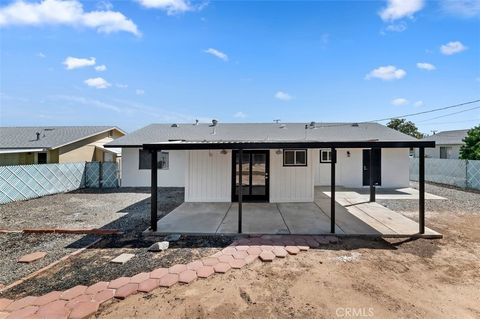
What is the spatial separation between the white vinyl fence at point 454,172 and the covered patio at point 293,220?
8170 mm

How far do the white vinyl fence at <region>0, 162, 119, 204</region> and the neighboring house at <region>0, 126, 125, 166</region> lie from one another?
11.0 ft

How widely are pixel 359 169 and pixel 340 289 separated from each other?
Result: 37.6 ft

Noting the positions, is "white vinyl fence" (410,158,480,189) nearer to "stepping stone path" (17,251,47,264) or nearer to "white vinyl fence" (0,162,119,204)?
"stepping stone path" (17,251,47,264)

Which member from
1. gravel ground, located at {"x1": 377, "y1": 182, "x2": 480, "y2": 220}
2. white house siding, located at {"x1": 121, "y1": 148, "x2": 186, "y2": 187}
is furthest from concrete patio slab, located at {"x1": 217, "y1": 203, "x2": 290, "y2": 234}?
white house siding, located at {"x1": 121, "y1": 148, "x2": 186, "y2": 187}

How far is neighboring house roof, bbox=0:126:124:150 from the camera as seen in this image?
15.8 m

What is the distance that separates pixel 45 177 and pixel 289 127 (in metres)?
13.8

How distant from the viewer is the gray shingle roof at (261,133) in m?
13.9

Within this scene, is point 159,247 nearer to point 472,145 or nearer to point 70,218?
point 70,218

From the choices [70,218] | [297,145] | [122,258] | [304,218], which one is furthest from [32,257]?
[304,218]

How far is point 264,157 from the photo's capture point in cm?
972

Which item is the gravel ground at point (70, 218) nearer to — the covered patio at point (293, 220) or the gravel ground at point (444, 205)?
the covered patio at point (293, 220)

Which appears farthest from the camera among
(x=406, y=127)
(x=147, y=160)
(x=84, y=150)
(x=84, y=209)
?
(x=406, y=127)

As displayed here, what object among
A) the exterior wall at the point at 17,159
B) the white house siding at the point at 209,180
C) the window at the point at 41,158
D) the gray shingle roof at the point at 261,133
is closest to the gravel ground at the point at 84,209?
the white house siding at the point at 209,180

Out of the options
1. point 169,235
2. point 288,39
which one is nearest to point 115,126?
point 288,39
